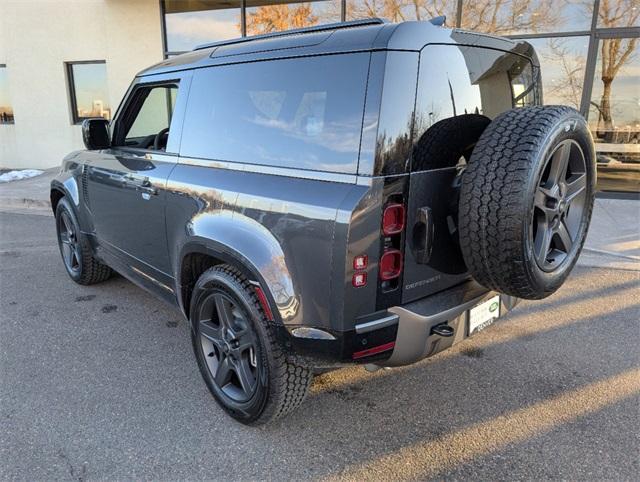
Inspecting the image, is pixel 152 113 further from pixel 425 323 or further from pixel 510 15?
pixel 510 15

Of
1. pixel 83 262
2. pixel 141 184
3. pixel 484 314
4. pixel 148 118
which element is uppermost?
pixel 148 118

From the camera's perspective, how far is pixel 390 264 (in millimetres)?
2125

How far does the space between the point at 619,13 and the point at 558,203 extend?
714 centimetres

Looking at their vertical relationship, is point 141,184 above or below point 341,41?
below

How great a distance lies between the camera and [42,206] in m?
8.36

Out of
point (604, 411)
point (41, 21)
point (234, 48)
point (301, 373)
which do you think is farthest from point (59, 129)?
point (604, 411)

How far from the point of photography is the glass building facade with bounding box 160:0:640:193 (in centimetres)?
764

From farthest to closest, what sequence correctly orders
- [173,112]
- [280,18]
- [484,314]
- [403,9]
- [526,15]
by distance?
[280,18], [403,9], [526,15], [173,112], [484,314]

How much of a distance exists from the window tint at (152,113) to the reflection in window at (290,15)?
5.85 metres

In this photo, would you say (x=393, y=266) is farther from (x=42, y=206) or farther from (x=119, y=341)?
(x=42, y=206)

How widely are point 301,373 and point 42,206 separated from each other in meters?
7.61

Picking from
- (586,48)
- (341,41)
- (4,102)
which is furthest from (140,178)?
(4,102)

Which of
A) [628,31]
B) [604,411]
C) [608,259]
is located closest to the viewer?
[604,411]

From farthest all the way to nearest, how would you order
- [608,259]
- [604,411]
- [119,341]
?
1. [608,259]
2. [119,341]
3. [604,411]
